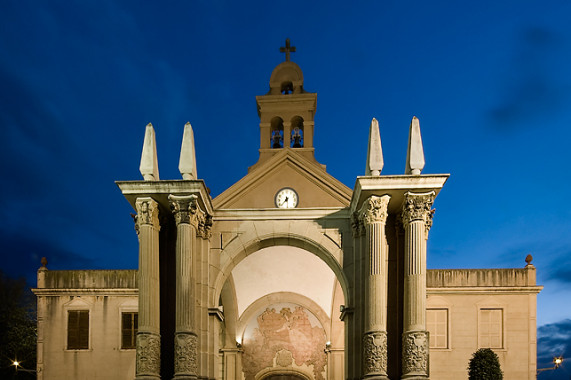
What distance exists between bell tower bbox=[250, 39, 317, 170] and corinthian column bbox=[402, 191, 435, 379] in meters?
7.54

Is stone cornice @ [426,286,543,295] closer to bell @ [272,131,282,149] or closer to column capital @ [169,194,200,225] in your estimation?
bell @ [272,131,282,149]

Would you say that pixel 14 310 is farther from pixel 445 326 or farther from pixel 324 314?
pixel 445 326

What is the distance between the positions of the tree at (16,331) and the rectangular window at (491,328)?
59.3 feet

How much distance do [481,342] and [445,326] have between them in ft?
4.63

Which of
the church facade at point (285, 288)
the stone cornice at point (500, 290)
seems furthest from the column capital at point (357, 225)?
the stone cornice at point (500, 290)

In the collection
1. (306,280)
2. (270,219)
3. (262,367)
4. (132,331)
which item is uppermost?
(270,219)

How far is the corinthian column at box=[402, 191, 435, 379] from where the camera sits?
48.3 ft

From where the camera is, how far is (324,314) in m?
26.0

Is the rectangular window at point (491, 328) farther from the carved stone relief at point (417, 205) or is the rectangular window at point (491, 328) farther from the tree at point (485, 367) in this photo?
the carved stone relief at point (417, 205)

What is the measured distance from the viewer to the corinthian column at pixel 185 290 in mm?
15445

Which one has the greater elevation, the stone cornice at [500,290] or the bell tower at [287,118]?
the bell tower at [287,118]

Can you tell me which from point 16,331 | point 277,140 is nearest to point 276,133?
point 277,140

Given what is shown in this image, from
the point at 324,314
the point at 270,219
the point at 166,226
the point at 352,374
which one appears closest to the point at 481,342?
the point at 324,314

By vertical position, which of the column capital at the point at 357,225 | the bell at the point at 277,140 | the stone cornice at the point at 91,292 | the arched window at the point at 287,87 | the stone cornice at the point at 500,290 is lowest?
the stone cornice at the point at 91,292
